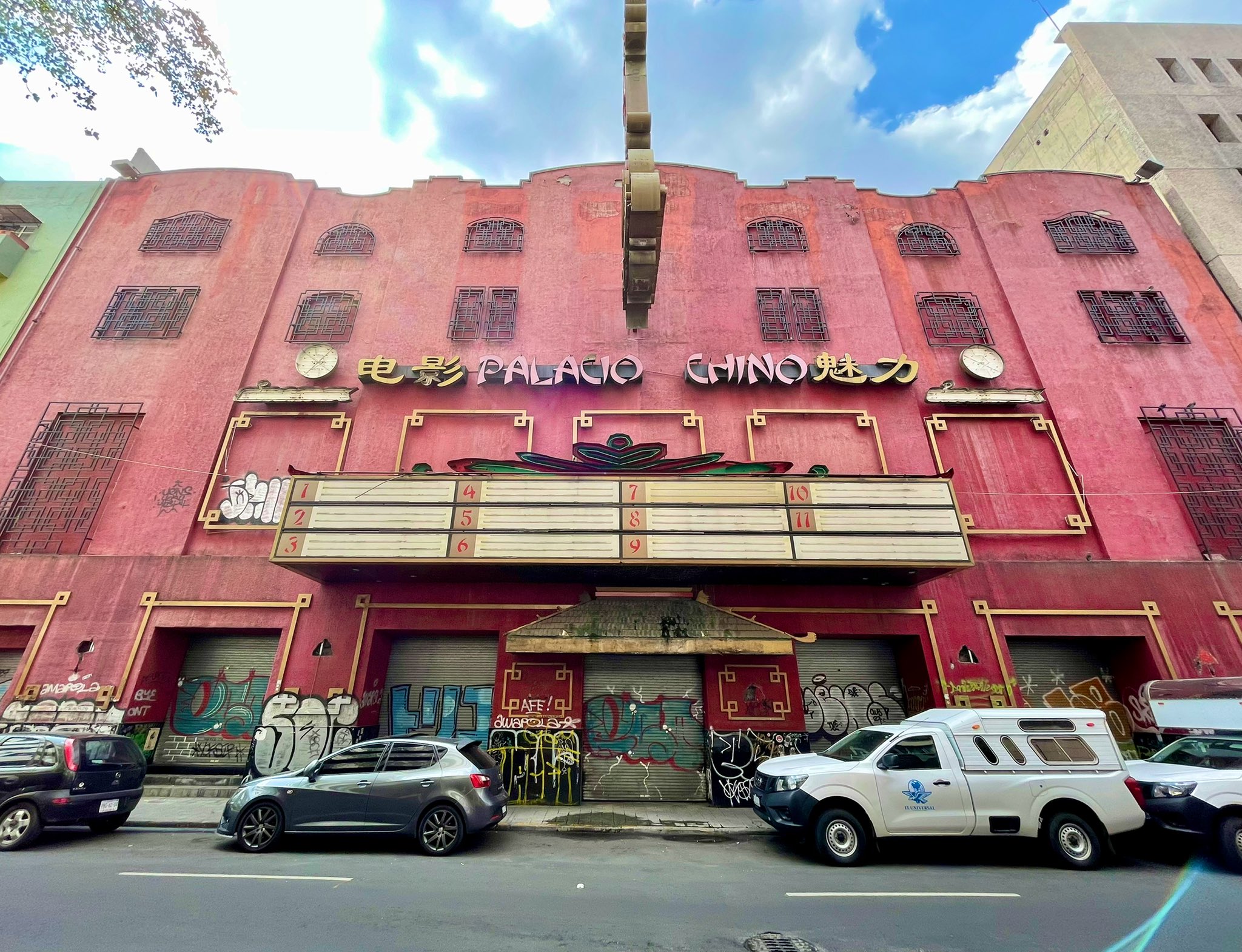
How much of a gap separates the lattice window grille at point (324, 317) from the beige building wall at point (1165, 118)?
2497 centimetres

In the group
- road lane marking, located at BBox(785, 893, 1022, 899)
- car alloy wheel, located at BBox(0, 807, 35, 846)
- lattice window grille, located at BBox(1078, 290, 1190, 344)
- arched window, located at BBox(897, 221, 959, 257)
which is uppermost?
arched window, located at BBox(897, 221, 959, 257)

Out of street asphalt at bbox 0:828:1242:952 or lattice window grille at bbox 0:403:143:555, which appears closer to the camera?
street asphalt at bbox 0:828:1242:952

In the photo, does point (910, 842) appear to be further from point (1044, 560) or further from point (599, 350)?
point (599, 350)

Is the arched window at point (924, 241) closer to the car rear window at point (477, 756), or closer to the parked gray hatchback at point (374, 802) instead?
Result: the car rear window at point (477, 756)

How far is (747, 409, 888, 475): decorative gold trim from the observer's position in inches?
559

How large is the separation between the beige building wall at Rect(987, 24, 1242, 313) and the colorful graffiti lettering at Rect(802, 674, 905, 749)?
50.7 ft

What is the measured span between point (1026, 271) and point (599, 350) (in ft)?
42.1

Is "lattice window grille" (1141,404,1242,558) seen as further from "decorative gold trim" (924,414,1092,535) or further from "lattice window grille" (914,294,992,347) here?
"lattice window grille" (914,294,992,347)

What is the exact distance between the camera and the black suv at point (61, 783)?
7715 mm

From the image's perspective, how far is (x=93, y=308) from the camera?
52.6 ft

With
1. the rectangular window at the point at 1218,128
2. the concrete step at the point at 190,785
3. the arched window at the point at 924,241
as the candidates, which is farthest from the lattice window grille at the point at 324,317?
the rectangular window at the point at 1218,128

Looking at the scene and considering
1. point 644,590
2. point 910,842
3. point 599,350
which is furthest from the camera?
point 599,350

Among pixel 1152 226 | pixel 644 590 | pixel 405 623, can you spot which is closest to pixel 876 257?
pixel 1152 226

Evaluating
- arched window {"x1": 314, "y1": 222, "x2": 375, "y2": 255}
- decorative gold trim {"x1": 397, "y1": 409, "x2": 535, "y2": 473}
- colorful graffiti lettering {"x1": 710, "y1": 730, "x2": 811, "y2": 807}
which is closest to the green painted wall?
arched window {"x1": 314, "y1": 222, "x2": 375, "y2": 255}
